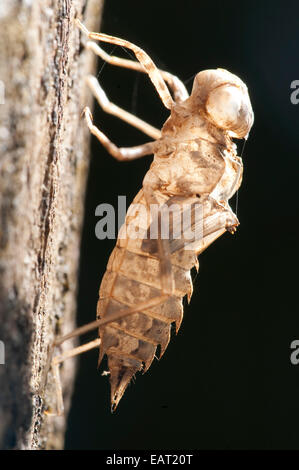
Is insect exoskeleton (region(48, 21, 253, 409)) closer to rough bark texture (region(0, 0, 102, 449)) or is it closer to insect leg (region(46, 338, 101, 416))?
insect leg (region(46, 338, 101, 416))

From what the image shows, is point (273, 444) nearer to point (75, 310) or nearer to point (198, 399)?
point (198, 399)

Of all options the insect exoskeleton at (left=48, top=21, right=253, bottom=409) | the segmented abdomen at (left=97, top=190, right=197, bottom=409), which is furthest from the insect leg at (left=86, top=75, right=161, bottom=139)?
the segmented abdomen at (left=97, top=190, right=197, bottom=409)

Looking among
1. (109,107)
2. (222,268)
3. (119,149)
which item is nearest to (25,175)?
(119,149)

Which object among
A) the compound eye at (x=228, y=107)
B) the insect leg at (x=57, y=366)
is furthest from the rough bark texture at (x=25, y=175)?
the compound eye at (x=228, y=107)

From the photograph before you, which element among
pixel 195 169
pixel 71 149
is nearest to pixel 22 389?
pixel 195 169

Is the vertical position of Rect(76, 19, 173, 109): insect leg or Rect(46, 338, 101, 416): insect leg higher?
Rect(76, 19, 173, 109): insect leg
